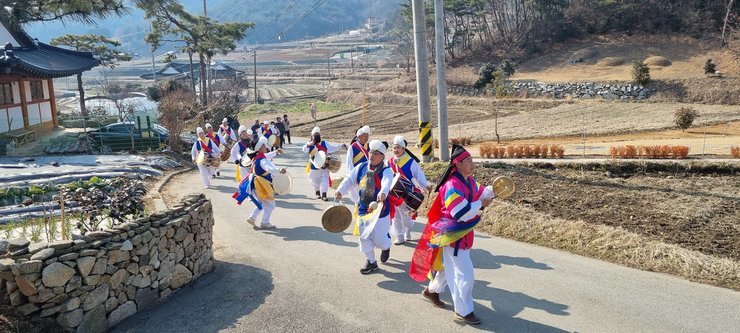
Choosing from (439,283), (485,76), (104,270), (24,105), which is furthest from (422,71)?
(485,76)

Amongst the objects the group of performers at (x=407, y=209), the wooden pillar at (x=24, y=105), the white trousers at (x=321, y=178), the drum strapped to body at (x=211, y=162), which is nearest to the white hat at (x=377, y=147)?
the group of performers at (x=407, y=209)

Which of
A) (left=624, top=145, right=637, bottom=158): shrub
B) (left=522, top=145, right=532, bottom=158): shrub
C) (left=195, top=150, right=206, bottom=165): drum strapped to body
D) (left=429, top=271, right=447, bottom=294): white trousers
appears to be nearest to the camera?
(left=429, top=271, right=447, bottom=294): white trousers

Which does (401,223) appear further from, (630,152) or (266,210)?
(630,152)

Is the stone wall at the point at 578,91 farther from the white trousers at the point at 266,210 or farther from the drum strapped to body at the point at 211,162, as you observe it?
the white trousers at the point at 266,210

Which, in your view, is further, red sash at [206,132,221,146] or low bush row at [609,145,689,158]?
red sash at [206,132,221,146]

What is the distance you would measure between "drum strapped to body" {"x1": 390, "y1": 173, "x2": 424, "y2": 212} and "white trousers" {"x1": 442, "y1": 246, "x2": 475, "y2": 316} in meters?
2.01

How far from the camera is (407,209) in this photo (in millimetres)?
9047

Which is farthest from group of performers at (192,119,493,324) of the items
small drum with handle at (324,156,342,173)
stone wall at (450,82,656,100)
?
stone wall at (450,82,656,100)

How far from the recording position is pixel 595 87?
3778cm

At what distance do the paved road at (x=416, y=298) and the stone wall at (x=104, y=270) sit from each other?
272 mm

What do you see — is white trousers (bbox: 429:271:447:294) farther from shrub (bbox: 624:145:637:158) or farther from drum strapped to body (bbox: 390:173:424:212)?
shrub (bbox: 624:145:637:158)

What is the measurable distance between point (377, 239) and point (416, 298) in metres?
1.14

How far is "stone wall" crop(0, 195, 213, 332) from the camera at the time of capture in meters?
5.66

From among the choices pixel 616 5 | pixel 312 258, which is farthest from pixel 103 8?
pixel 616 5
